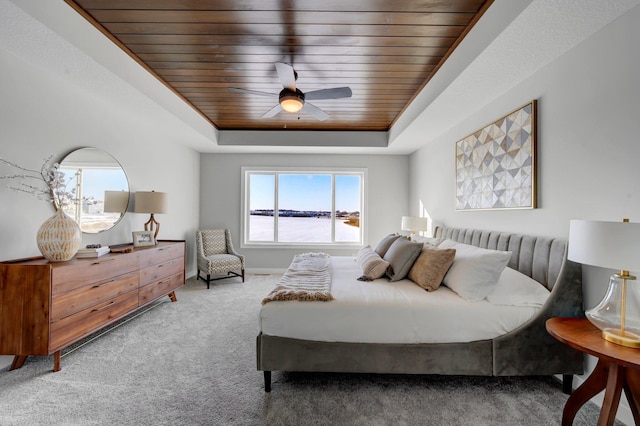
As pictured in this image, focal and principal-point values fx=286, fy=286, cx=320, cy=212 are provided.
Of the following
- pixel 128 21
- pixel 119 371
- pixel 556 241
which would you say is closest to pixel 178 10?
pixel 128 21

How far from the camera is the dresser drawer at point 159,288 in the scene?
3.18 metres

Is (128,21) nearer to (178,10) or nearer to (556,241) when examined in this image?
(178,10)

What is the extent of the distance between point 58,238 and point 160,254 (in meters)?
1.26

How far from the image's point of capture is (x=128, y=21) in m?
2.14

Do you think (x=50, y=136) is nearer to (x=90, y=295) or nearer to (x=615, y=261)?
(x=90, y=295)

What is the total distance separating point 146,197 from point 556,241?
13.7 ft

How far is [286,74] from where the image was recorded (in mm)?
2432

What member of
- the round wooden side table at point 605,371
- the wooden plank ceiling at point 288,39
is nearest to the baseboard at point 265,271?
the wooden plank ceiling at point 288,39

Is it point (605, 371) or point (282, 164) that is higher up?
point (282, 164)

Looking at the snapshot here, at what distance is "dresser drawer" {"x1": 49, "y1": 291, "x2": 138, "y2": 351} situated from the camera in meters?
2.15

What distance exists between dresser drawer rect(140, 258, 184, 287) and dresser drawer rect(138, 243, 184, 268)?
5cm

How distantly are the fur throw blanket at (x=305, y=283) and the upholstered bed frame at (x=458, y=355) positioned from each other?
11.3 inches

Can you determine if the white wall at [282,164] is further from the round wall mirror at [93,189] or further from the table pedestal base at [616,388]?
the table pedestal base at [616,388]

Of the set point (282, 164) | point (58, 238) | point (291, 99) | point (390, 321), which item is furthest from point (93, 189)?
point (390, 321)
